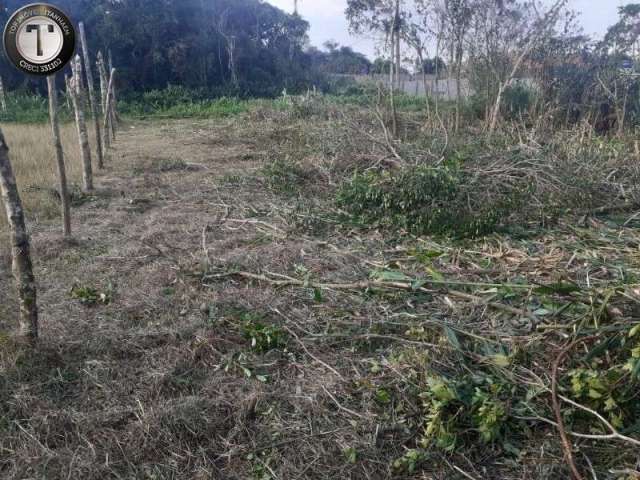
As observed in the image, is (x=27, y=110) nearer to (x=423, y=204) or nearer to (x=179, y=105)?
(x=179, y=105)

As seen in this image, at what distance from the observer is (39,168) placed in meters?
7.43

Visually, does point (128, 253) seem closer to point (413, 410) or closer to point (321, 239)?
point (321, 239)

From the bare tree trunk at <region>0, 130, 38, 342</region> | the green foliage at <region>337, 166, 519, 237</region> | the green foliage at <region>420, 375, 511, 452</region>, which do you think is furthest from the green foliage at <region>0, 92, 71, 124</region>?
the green foliage at <region>420, 375, 511, 452</region>

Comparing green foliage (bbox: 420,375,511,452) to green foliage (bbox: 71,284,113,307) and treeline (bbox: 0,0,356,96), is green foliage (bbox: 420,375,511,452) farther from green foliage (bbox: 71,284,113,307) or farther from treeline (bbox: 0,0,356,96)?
treeline (bbox: 0,0,356,96)

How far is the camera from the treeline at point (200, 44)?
2298 centimetres

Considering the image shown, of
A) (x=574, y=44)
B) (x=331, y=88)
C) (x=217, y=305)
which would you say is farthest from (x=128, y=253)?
(x=331, y=88)

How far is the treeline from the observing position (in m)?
23.0

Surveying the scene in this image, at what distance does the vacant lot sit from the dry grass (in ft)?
4.40

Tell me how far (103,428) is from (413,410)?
1294mm

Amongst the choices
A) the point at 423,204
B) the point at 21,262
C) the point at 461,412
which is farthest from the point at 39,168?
the point at 461,412

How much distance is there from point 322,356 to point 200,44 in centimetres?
2644

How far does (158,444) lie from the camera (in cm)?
214

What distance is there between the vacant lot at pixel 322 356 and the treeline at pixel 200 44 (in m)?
20.9

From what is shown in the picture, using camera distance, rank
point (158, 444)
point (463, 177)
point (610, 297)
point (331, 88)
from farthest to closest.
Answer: point (331, 88) < point (463, 177) < point (610, 297) < point (158, 444)
